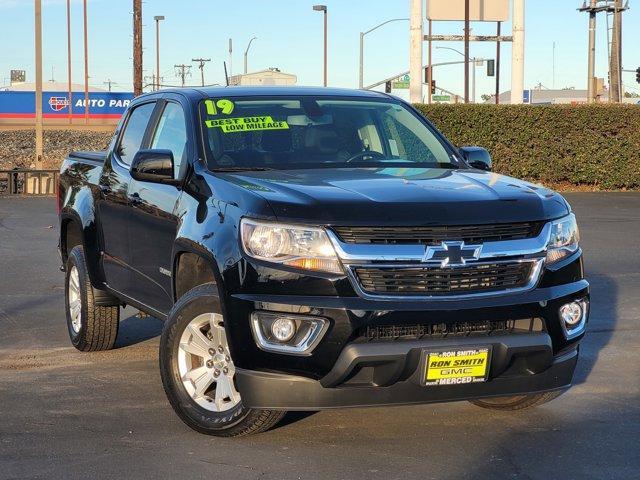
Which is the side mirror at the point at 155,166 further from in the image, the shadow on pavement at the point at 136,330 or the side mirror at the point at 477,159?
the shadow on pavement at the point at 136,330

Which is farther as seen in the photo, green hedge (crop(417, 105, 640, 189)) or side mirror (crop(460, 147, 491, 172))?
green hedge (crop(417, 105, 640, 189))

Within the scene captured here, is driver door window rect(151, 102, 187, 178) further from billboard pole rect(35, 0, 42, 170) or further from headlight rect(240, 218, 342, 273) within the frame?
billboard pole rect(35, 0, 42, 170)

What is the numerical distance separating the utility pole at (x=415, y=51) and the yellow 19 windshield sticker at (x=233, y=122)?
961 inches

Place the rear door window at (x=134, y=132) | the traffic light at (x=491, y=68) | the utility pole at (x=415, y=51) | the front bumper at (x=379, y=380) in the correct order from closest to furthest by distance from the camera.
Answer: the front bumper at (x=379, y=380)
the rear door window at (x=134, y=132)
the utility pole at (x=415, y=51)
the traffic light at (x=491, y=68)

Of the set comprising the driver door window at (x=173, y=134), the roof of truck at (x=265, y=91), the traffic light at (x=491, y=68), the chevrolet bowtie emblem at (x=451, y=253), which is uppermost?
the traffic light at (x=491, y=68)

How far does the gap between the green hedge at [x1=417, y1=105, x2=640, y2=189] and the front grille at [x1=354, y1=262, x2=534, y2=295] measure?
21.3 m

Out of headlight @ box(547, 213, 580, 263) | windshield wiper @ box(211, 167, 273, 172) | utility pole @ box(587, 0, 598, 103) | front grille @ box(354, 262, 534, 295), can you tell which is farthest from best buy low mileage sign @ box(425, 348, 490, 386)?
utility pole @ box(587, 0, 598, 103)

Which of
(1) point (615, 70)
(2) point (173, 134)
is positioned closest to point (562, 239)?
(2) point (173, 134)

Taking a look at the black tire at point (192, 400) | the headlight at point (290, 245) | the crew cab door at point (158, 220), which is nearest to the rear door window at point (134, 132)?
the crew cab door at point (158, 220)

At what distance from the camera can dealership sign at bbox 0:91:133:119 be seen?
8550 centimetres

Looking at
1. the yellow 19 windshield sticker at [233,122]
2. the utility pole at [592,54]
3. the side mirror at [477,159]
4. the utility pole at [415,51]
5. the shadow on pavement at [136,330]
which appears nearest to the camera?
the yellow 19 windshield sticker at [233,122]

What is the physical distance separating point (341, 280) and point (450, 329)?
22.2 inches

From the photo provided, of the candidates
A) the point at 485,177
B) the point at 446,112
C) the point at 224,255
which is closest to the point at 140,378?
the point at 224,255

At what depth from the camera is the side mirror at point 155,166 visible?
6266mm
